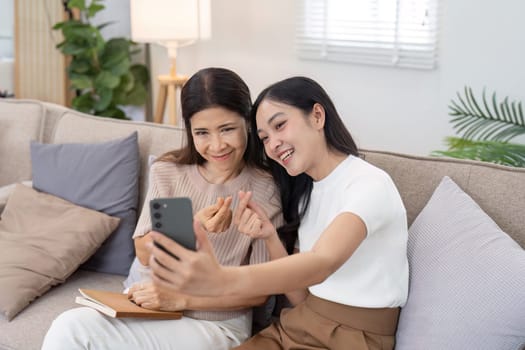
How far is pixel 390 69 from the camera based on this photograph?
11.5 feet

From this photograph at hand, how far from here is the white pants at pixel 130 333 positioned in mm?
1629

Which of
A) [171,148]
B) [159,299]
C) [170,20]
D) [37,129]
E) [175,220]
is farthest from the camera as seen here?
[170,20]

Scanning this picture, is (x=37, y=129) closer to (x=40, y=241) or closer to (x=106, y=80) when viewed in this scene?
(x=40, y=241)

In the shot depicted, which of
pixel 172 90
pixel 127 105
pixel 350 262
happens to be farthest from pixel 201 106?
pixel 127 105

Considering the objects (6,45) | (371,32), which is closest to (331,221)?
(371,32)

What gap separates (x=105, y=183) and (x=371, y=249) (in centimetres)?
102

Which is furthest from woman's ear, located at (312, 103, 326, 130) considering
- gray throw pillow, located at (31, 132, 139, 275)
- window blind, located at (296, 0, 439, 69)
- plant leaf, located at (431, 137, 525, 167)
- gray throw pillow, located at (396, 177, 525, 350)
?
window blind, located at (296, 0, 439, 69)

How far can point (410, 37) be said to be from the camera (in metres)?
3.41

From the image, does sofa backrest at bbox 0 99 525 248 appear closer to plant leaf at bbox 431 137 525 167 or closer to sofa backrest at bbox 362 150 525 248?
sofa backrest at bbox 362 150 525 248

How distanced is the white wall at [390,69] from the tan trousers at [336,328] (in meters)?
1.78

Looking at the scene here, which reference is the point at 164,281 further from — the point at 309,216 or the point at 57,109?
the point at 57,109

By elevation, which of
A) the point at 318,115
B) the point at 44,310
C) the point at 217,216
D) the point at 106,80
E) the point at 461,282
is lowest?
the point at 44,310

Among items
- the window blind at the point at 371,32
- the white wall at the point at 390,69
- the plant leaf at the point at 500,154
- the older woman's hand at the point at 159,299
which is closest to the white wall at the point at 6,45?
the white wall at the point at 390,69

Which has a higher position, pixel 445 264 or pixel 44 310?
pixel 445 264
